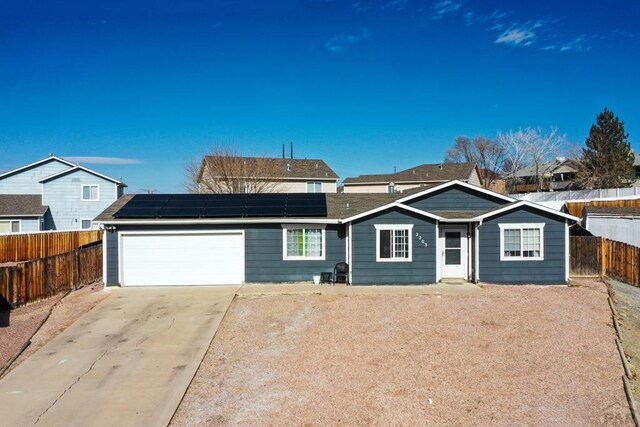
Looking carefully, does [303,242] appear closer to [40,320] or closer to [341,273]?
[341,273]

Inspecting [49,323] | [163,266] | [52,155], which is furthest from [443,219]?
[52,155]

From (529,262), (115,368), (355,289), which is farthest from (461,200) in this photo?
(115,368)

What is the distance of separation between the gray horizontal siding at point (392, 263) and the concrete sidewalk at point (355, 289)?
1.24ft

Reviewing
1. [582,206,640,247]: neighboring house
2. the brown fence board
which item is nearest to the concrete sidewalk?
[582,206,640,247]: neighboring house

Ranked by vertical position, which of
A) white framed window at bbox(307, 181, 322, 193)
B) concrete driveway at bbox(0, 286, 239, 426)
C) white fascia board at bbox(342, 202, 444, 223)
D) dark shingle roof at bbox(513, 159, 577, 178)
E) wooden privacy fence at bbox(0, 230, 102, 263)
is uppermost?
dark shingle roof at bbox(513, 159, 577, 178)

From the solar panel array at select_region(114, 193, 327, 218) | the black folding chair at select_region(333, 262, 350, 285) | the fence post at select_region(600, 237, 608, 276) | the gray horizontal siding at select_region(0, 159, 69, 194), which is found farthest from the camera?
the gray horizontal siding at select_region(0, 159, 69, 194)

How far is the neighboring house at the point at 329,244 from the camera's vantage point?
16109 millimetres

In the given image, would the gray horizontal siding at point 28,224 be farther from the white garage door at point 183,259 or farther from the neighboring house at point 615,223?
the neighboring house at point 615,223

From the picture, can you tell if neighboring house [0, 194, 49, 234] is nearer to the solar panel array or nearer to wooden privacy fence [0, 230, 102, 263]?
wooden privacy fence [0, 230, 102, 263]

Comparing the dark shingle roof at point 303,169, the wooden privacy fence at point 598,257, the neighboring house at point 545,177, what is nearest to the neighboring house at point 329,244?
the wooden privacy fence at point 598,257

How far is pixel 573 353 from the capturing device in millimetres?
9359

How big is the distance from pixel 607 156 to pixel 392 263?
42359 mm

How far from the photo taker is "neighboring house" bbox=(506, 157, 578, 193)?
5591 centimetres

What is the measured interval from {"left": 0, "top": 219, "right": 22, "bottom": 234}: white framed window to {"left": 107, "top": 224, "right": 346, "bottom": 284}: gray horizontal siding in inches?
858
